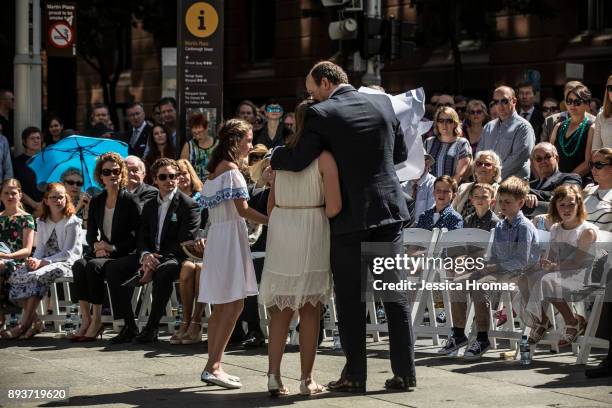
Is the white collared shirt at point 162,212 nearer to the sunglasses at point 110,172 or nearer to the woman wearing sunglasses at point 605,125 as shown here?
the sunglasses at point 110,172

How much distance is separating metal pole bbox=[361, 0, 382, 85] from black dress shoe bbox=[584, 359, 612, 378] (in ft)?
29.3

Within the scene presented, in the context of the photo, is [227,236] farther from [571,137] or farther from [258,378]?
[571,137]

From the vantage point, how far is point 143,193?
13.3m

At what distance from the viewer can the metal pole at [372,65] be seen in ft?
59.8

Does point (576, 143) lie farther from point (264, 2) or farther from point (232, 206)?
point (264, 2)

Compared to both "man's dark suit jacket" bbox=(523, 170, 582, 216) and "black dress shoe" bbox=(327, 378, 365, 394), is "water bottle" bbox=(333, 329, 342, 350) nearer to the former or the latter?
"man's dark suit jacket" bbox=(523, 170, 582, 216)

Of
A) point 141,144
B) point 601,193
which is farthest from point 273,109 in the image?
point 601,193

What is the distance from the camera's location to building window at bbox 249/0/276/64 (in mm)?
35594

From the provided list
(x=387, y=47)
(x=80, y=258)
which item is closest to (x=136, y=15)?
(x=387, y=47)

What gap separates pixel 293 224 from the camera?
901cm

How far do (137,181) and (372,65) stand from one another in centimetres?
584

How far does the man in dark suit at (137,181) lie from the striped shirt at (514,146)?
350 centimetres

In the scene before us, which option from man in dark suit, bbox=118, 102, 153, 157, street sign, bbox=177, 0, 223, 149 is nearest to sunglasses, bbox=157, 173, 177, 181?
street sign, bbox=177, 0, 223, 149

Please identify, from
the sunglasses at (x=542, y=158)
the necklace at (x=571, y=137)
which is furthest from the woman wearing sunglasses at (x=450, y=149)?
the sunglasses at (x=542, y=158)
